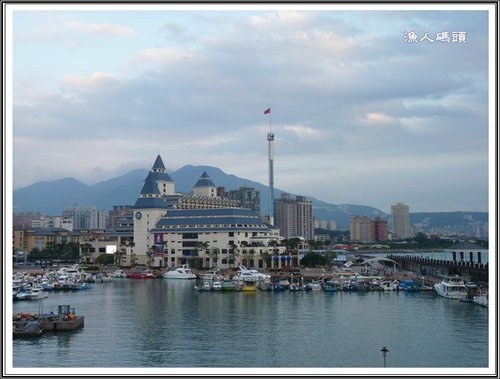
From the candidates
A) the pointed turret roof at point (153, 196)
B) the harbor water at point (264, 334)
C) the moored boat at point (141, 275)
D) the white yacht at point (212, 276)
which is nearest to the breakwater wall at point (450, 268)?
the harbor water at point (264, 334)

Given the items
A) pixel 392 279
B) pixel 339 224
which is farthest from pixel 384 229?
pixel 392 279

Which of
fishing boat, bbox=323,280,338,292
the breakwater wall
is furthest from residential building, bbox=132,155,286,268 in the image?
fishing boat, bbox=323,280,338,292

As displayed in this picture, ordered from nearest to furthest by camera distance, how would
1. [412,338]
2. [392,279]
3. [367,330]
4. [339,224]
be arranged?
Result: 1. [412,338]
2. [367,330]
3. [392,279]
4. [339,224]

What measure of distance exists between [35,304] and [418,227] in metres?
61.1

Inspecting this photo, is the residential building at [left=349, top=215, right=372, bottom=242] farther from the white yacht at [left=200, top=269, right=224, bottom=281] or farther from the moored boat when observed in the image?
the moored boat

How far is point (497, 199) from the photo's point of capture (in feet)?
13.1

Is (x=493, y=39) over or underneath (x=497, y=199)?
over

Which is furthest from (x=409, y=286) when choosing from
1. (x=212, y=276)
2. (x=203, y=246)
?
(x=203, y=246)

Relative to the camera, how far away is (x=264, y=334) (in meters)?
9.77

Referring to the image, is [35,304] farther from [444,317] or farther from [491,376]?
[491,376]

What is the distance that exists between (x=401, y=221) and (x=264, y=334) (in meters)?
61.3

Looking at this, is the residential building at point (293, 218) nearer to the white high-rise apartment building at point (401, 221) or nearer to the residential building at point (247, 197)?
the residential building at point (247, 197)

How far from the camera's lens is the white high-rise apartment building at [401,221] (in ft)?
224

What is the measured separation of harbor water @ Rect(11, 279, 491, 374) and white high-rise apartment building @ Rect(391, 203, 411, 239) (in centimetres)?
5404
